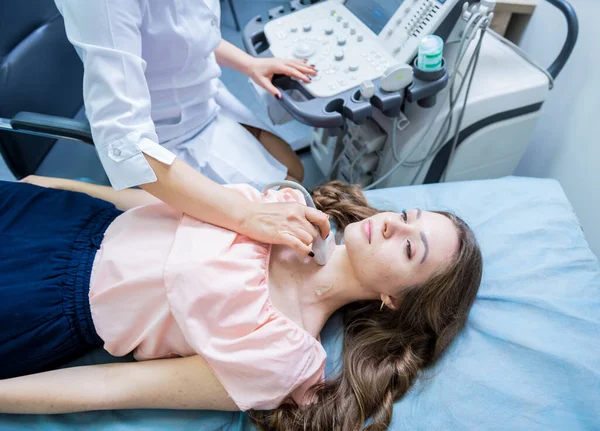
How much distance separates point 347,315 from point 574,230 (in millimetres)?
738

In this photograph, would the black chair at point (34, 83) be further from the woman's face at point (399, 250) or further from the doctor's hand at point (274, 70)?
the woman's face at point (399, 250)

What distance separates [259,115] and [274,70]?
1117mm

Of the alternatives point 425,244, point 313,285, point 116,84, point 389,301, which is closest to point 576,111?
point 425,244

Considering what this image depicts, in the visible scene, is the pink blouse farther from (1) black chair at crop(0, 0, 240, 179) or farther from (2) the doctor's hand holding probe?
(1) black chair at crop(0, 0, 240, 179)

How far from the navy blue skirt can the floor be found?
14.8 inches

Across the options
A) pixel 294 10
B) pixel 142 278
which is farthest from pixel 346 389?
pixel 294 10

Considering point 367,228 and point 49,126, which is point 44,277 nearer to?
point 49,126

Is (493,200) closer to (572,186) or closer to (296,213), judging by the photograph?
(572,186)

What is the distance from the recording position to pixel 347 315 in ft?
4.19

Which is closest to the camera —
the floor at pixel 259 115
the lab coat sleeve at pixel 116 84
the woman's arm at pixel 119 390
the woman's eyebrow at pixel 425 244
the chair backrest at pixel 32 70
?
the lab coat sleeve at pixel 116 84

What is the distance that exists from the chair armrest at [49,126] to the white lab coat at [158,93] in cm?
20

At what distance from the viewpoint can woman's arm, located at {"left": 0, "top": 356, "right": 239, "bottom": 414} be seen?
3.22ft

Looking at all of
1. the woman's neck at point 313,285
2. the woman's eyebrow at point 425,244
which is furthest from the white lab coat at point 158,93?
the woman's eyebrow at point 425,244

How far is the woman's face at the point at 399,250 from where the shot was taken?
112cm
